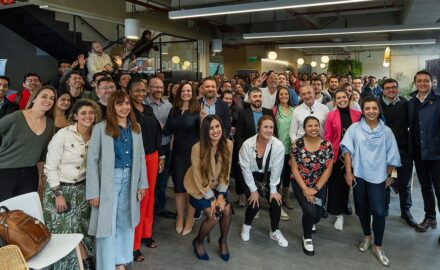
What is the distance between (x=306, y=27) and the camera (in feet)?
36.5

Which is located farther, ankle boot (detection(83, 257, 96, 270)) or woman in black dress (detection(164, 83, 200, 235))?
woman in black dress (detection(164, 83, 200, 235))

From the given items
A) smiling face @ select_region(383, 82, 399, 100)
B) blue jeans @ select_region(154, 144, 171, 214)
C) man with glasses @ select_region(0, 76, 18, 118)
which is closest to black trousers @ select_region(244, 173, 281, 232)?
blue jeans @ select_region(154, 144, 171, 214)

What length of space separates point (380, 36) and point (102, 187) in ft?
45.6

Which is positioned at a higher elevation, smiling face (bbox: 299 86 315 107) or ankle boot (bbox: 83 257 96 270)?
smiling face (bbox: 299 86 315 107)

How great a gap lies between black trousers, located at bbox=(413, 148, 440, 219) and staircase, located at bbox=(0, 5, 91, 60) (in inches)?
260

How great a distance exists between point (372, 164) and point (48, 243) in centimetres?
254

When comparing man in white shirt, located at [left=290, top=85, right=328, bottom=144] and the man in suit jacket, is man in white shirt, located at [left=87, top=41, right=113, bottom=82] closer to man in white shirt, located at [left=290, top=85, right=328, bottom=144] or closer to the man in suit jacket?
the man in suit jacket

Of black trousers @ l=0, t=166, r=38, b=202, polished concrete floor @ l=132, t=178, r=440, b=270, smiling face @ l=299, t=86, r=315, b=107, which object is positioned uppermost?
smiling face @ l=299, t=86, r=315, b=107

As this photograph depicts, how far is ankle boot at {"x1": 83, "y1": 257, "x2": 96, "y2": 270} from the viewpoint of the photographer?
267 centimetres

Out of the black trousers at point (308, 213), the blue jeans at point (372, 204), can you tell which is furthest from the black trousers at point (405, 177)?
the black trousers at point (308, 213)

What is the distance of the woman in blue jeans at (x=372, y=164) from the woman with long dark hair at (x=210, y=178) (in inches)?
43.9

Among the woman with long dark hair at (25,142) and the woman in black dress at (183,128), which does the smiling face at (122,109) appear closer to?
the woman with long dark hair at (25,142)

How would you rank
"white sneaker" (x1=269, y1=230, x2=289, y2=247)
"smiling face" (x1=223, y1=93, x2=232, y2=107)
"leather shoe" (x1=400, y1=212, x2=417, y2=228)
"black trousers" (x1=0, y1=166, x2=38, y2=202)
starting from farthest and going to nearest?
"smiling face" (x1=223, y1=93, x2=232, y2=107) → "leather shoe" (x1=400, y1=212, x2=417, y2=228) → "white sneaker" (x1=269, y1=230, x2=289, y2=247) → "black trousers" (x1=0, y1=166, x2=38, y2=202)

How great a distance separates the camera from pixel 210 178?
297 cm
